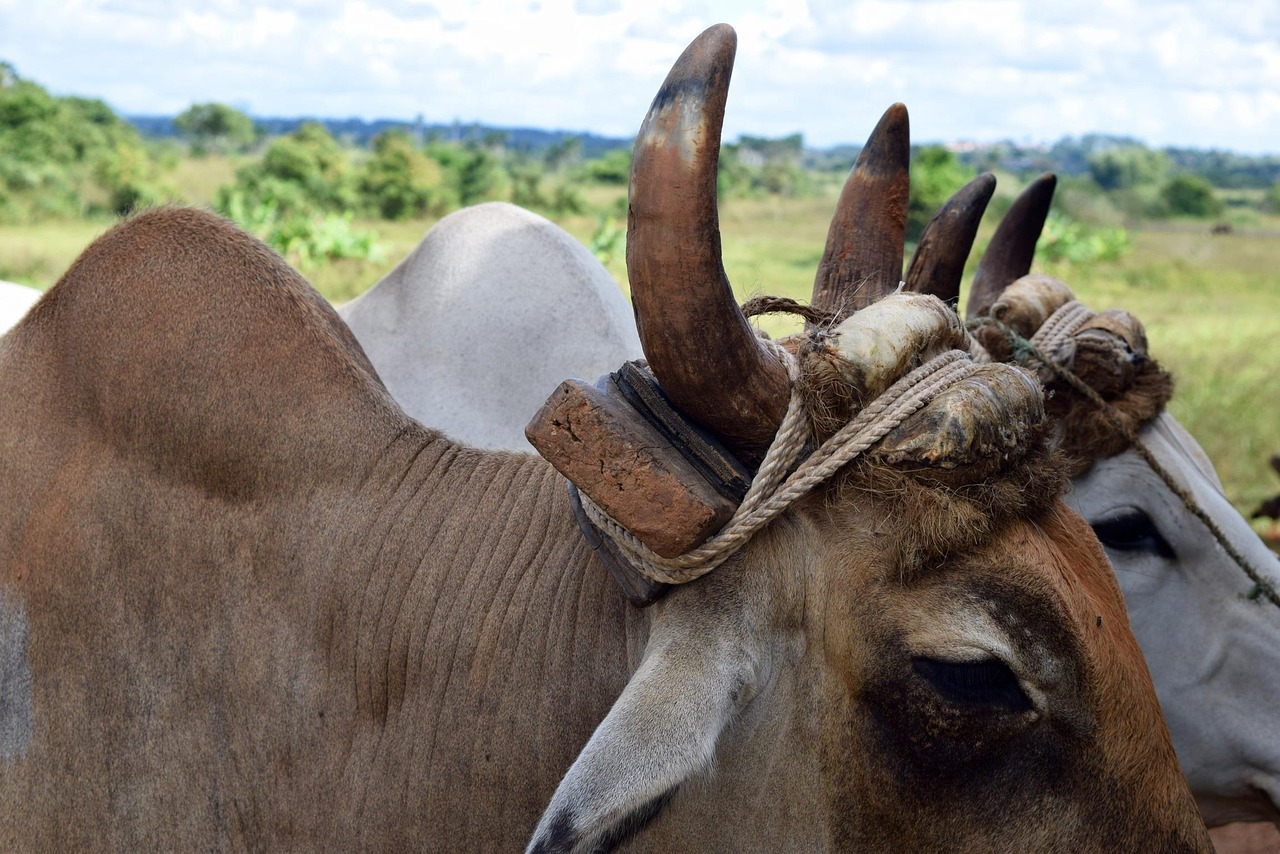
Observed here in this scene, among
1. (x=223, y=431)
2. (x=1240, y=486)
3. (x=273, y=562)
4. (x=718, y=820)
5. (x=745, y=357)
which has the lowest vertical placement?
(x=1240, y=486)

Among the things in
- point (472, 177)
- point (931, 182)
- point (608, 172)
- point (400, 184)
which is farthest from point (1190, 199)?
point (400, 184)

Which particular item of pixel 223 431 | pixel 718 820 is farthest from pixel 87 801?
pixel 718 820

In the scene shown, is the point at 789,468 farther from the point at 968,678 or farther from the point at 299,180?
the point at 299,180

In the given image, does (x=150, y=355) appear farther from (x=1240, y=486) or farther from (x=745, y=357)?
(x=1240, y=486)

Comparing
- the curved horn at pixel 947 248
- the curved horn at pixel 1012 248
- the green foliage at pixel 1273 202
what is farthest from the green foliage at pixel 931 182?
the green foliage at pixel 1273 202

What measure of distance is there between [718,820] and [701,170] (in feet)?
3.59

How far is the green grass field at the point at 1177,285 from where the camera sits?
38.4 ft

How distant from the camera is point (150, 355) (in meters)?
2.27

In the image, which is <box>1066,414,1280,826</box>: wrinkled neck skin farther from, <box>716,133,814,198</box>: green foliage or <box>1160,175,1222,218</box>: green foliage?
<box>1160,175,1222,218</box>: green foliage

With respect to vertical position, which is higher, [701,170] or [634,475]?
[701,170]

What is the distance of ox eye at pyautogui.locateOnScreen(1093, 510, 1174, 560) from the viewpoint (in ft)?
11.8

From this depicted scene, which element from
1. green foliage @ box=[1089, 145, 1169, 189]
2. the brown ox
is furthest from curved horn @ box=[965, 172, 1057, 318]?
green foliage @ box=[1089, 145, 1169, 189]

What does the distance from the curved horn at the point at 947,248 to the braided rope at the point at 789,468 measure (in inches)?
41.3

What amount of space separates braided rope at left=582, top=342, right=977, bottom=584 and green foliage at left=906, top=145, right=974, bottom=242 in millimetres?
39944
